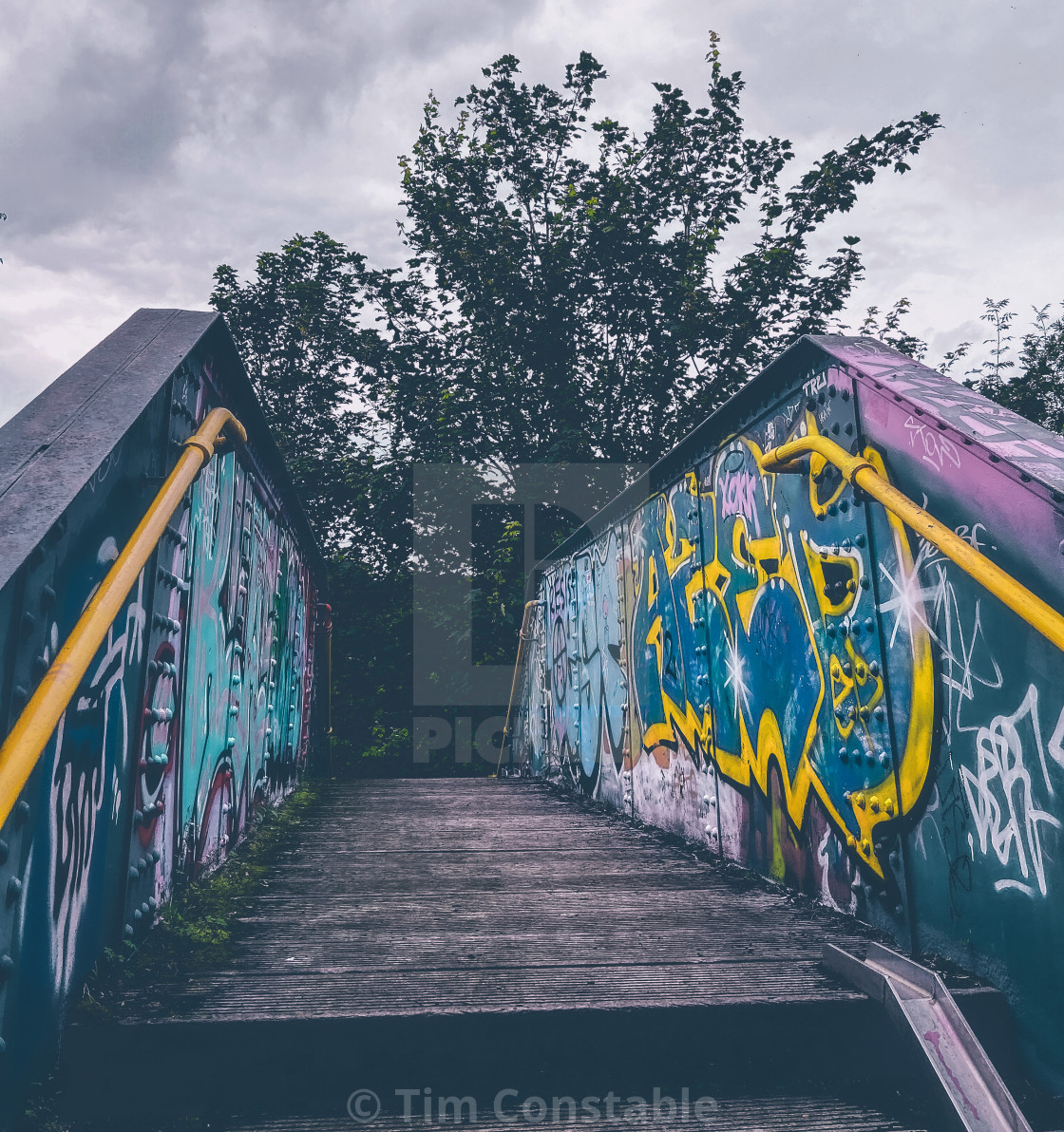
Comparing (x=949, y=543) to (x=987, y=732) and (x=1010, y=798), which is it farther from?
(x=1010, y=798)

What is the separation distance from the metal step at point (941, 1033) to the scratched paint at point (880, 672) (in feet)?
0.74

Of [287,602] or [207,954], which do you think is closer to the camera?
[207,954]

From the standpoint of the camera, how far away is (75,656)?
57.1 inches

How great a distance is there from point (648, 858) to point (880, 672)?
5.89 feet

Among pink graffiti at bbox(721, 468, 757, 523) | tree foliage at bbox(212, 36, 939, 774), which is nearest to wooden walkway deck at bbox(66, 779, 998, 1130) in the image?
pink graffiti at bbox(721, 468, 757, 523)

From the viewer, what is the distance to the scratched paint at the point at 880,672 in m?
1.86

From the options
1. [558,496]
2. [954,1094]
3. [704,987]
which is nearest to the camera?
[954,1094]

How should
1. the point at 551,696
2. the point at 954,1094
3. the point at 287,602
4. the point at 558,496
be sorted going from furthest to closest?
the point at 558,496, the point at 551,696, the point at 287,602, the point at 954,1094

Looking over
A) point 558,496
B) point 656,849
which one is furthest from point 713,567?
point 558,496

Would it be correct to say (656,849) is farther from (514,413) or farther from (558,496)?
(514,413)

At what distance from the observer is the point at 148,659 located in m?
2.37

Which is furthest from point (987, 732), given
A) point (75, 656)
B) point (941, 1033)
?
point (75, 656)

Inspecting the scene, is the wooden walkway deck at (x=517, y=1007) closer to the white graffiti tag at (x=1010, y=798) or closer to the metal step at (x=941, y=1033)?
the metal step at (x=941, y=1033)

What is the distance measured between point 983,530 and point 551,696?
20.6 ft
